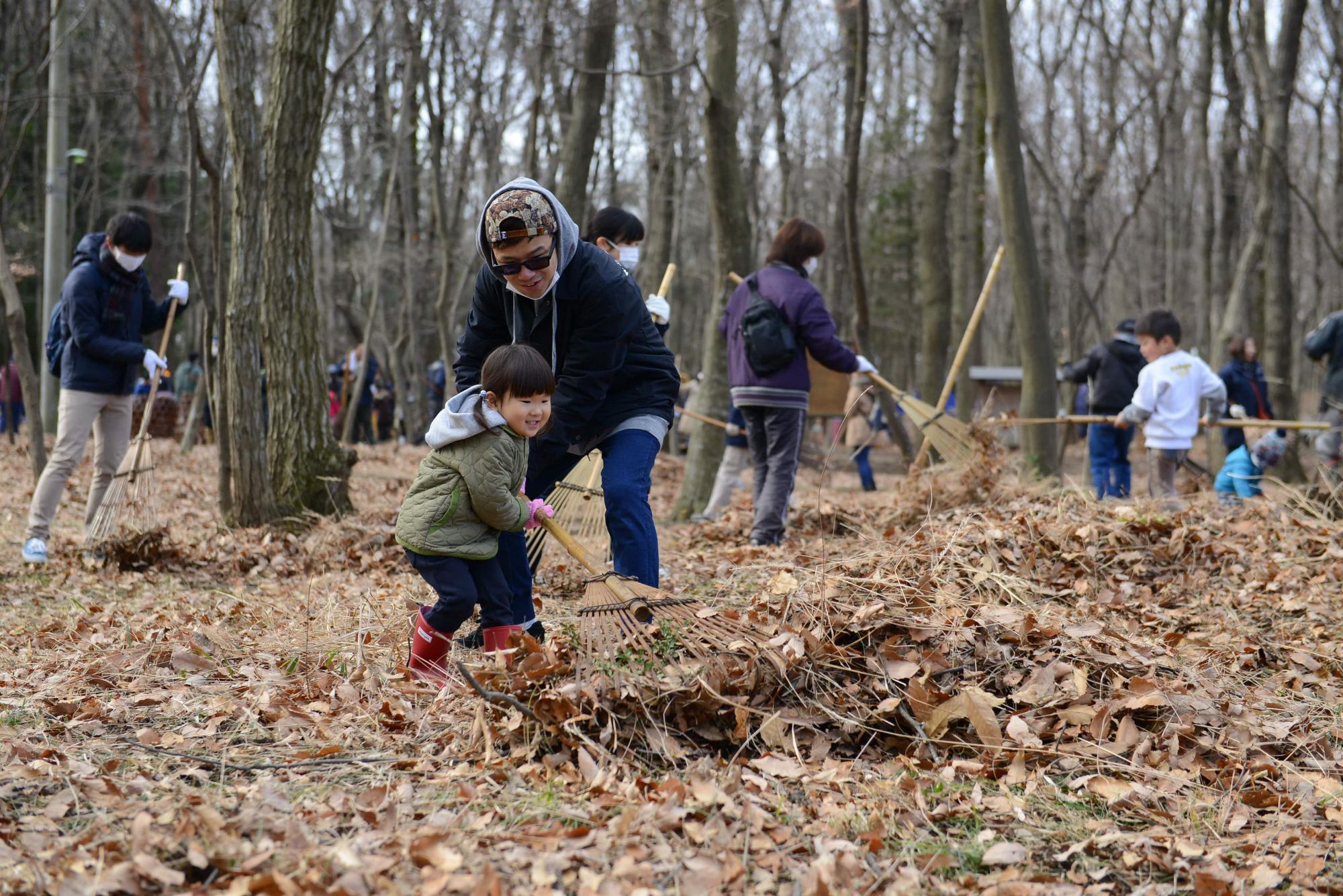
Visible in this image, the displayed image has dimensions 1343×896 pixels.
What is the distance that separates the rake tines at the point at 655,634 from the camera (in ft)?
10.5

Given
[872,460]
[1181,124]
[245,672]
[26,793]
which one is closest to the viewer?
[26,793]

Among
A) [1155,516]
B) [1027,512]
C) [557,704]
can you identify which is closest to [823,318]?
[1027,512]

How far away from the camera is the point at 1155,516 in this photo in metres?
5.81

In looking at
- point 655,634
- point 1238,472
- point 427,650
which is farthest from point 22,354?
point 1238,472

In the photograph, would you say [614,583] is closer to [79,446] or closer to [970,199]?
[79,446]

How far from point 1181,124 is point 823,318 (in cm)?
1981

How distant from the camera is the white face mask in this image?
20.4ft

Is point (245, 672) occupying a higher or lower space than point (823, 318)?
lower

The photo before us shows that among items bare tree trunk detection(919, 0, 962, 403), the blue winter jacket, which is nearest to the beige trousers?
the blue winter jacket

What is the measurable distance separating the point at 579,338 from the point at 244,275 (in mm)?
3526

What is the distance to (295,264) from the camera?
22.2 feet

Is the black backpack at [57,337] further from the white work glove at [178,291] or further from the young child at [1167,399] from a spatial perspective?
the young child at [1167,399]

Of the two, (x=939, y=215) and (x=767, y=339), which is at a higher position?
(x=939, y=215)

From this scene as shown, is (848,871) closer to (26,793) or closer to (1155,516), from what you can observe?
(26,793)
